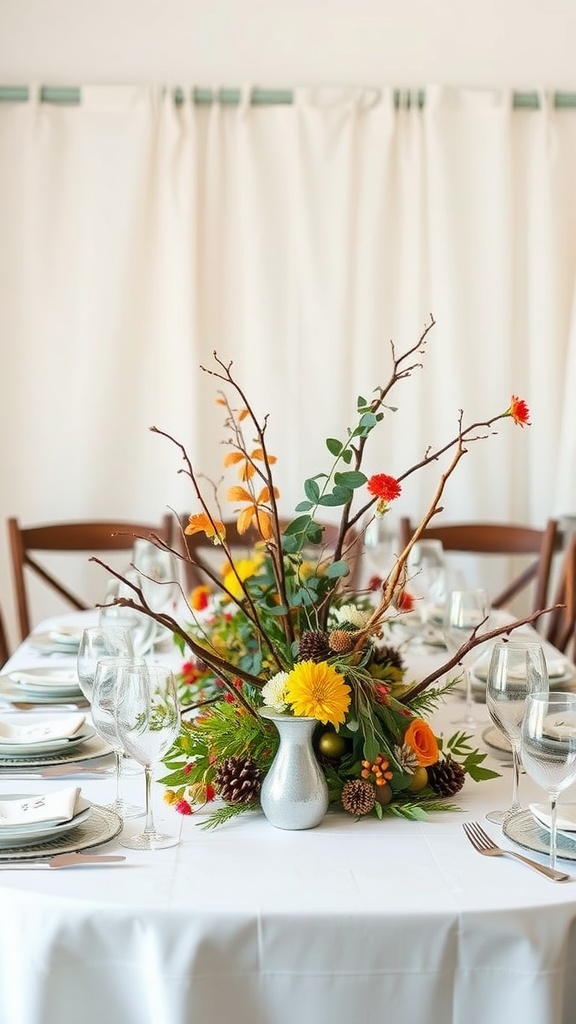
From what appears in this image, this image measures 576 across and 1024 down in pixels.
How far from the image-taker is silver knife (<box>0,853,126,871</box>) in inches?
44.5

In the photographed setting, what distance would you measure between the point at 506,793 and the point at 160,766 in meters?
0.44

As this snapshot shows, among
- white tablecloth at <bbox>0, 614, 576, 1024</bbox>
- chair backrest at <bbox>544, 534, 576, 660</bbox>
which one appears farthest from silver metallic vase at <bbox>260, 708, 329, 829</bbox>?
chair backrest at <bbox>544, 534, 576, 660</bbox>

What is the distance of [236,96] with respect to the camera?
334cm

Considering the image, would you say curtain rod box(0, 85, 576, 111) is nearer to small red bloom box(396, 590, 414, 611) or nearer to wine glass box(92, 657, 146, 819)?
small red bloom box(396, 590, 414, 611)

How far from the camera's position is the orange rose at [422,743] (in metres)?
1.29

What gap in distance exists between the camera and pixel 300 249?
3.36 metres

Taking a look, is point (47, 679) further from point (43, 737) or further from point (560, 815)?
point (560, 815)

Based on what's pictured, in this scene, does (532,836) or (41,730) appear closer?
(532,836)

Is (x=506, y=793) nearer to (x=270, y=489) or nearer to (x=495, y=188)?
(x=270, y=489)

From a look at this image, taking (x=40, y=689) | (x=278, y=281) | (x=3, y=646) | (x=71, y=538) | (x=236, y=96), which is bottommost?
(x=3, y=646)

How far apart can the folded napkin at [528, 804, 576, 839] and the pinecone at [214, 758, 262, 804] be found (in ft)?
1.00

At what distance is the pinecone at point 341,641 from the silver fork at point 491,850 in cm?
23

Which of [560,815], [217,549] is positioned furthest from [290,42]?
[560,815]

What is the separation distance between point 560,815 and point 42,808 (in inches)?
21.9
